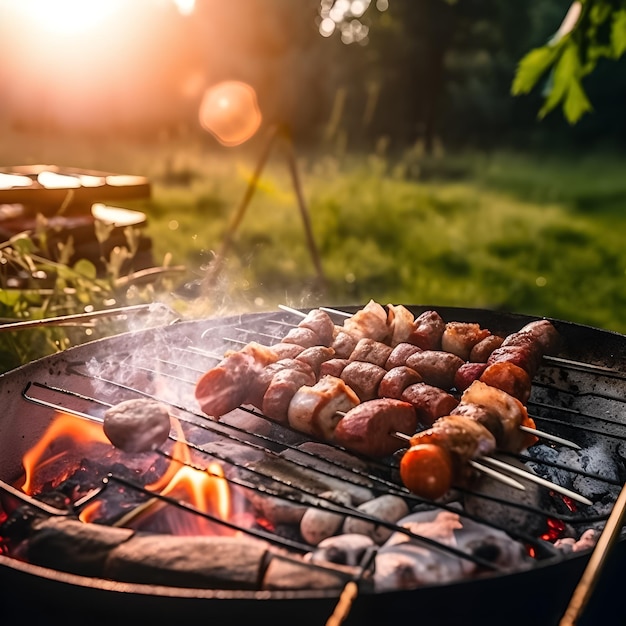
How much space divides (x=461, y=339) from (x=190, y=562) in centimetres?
178

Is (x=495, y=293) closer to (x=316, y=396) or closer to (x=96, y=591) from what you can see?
(x=316, y=396)

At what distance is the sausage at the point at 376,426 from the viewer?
8.04ft

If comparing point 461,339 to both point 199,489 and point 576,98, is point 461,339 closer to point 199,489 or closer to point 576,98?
point 199,489

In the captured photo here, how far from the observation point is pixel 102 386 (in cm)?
323

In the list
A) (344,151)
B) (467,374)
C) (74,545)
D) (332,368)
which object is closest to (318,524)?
(74,545)

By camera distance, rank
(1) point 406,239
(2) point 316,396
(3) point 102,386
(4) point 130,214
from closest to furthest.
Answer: (2) point 316,396, (3) point 102,386, (4) point 130,214, (1) point 406,239

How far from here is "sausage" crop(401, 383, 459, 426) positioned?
2.62m

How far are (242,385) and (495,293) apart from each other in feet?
22.5

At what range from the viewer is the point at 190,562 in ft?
6.09

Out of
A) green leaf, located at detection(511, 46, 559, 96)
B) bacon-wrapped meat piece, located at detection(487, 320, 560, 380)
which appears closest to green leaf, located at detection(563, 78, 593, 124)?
green leaf, located at detection(511, 46, 559, 96)

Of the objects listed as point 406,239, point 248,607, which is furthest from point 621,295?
point 248,607

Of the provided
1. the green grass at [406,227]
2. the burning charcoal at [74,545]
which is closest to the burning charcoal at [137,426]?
the burning charcoal at [74,545]

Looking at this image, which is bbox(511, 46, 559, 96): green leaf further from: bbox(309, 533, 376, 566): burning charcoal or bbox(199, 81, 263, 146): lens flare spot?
bbox(199, 81, 263, 146): lens flare spot

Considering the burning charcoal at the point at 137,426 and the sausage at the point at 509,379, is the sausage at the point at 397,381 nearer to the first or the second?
the sausage at the point at 509,379
